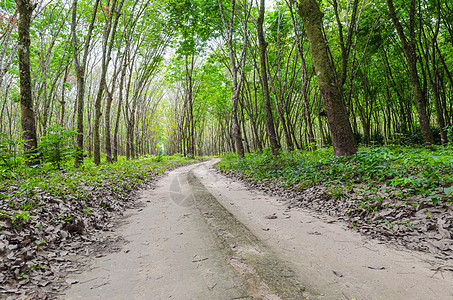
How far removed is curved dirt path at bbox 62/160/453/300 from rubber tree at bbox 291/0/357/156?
9.63 ft

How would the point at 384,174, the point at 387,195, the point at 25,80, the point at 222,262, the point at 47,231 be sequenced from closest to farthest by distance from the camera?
the point at 222,262 < the point at 47,231 < the point at 387,195 < the point at 384,174 < the point at 25,80

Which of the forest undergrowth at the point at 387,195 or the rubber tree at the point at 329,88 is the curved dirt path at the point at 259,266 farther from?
the rubber tree at the point at 329,88

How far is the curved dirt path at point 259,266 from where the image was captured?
185 cm

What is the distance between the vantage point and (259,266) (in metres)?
2.19

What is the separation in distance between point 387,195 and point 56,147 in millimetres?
9138

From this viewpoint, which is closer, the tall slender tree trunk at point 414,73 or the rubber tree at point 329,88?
the rubber tree at point 329,88

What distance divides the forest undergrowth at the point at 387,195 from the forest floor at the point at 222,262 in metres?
0.18

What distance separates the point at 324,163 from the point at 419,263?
3971 millimetres

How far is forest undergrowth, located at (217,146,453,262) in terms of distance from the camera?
9.18ft

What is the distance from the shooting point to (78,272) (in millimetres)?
2428

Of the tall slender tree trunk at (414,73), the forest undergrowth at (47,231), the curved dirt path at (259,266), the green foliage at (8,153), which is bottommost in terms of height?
the curved dirt path at (259,266)

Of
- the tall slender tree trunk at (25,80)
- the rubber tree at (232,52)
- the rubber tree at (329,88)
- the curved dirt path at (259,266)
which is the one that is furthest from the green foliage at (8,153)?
the rubber tree at (232,52)

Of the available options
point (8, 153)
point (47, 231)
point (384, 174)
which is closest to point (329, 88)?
point (384, 174)

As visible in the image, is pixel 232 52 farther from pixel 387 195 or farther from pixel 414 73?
pixel 387 195
